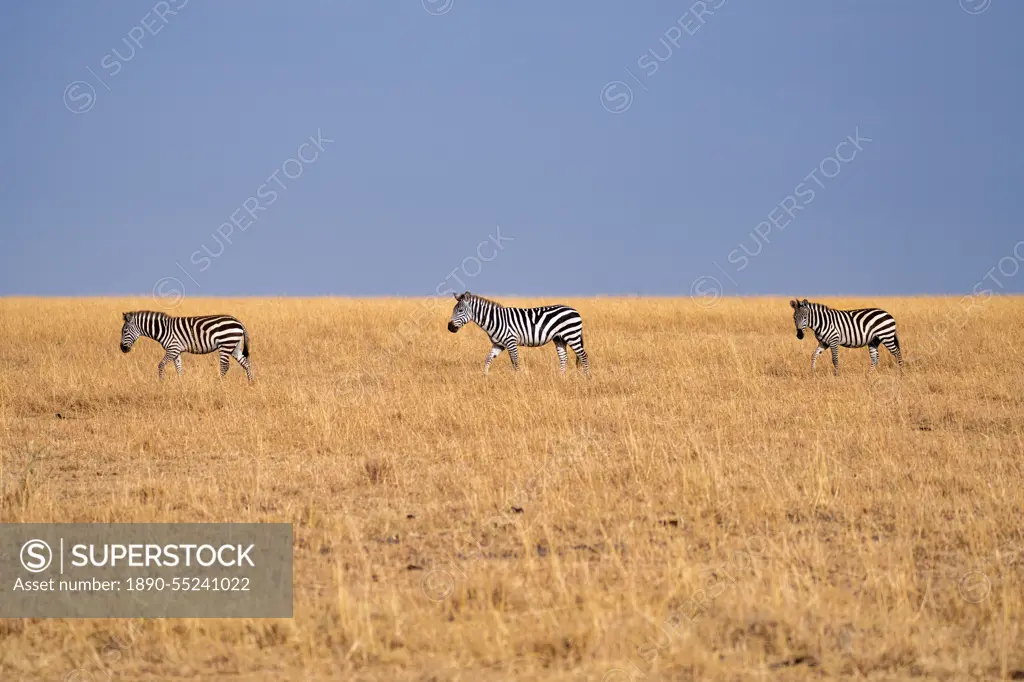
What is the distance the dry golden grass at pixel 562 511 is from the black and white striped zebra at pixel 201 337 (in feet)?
1.67

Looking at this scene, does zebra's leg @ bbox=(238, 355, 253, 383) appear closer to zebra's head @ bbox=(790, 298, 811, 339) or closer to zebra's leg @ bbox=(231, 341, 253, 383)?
zebra's leg @ bbox=(231, 341, 253, 383)

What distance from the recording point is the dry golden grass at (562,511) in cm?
487

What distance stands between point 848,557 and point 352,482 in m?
4.22

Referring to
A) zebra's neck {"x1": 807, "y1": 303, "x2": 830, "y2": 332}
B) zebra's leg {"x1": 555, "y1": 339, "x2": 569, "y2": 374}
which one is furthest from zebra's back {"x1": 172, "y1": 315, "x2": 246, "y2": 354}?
zebra's neck {"x1": 807, "y1": 303, "x2": 830, "y2": 332}

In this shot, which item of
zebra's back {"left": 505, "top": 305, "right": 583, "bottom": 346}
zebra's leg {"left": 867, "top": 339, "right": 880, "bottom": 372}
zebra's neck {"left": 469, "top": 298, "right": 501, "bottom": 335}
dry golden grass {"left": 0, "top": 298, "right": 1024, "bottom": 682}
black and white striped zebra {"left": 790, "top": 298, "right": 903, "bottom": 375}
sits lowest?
dry golden grass {"left": 0, "top": 298, "right": 1024, "bottom": 682}

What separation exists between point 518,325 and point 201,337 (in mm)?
5553

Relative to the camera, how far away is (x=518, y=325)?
698 inches

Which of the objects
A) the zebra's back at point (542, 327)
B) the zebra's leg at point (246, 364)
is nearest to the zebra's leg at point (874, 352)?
the zebra's back at point (542, 327)

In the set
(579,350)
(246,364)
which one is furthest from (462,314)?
(246,364)

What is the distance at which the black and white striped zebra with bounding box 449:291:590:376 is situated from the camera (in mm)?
17594

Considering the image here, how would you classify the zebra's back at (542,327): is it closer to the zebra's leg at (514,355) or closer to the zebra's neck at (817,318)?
the zebra's leg at (514,355)

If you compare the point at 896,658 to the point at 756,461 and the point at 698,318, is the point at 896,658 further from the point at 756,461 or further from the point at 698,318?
the point at 698,318

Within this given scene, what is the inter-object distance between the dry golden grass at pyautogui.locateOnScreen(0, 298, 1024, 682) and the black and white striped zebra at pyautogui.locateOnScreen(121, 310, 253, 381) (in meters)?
0.51

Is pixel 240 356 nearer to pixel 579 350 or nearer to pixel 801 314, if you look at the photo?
pixel 579 350
